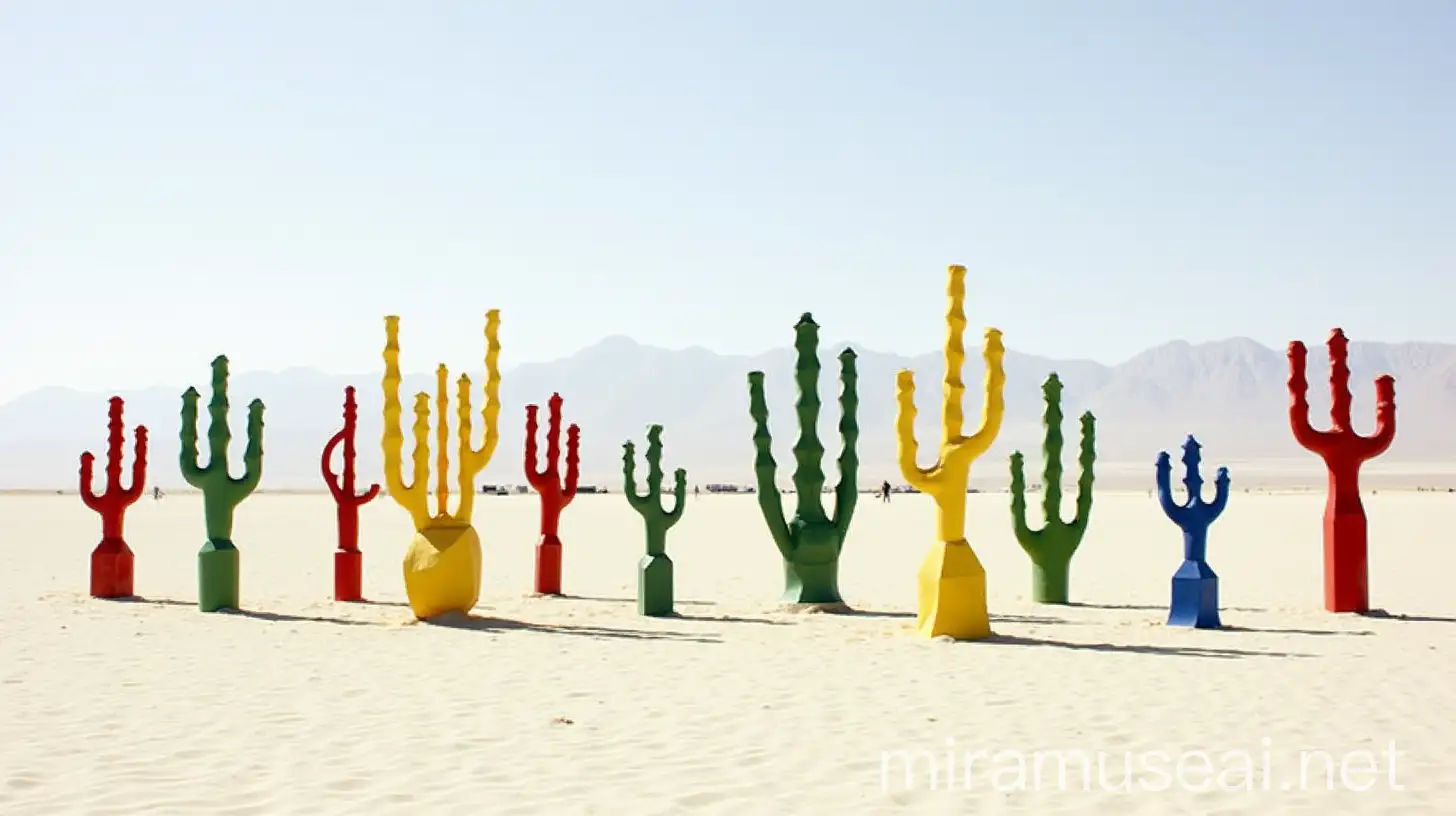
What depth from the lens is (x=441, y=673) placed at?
1080 centimetres

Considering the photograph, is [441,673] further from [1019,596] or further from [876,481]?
[876,481]

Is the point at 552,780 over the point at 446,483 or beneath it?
beneath

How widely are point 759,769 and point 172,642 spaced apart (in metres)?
7.64

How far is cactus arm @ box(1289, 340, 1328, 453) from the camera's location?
15.4m

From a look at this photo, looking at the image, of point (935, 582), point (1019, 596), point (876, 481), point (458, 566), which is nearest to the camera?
point (935, 582)

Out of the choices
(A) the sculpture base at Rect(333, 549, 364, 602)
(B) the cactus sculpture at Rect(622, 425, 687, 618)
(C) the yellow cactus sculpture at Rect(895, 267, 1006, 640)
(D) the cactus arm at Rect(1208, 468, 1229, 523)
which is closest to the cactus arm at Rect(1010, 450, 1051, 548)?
(D) the cactus arm at Rect(1208, 468, 1229, 523)

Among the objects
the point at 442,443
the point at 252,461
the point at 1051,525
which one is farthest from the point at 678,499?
the point at 252,461

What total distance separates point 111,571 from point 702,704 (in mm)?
11121

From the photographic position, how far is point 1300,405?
15445mm

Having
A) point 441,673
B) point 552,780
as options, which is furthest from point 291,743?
point 441,673

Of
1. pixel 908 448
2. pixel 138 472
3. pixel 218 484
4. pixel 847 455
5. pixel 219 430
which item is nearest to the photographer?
pixel 908 448

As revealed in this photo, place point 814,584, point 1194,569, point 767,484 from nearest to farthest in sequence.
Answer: point 1194,569 → point 814,584 → point 767,484

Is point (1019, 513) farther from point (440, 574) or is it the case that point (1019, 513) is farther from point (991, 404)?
point (440, 574)

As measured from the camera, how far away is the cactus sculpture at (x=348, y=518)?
17.2 meters
